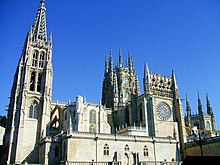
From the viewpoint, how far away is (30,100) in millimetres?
48406

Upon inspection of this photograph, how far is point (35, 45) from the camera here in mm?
55125

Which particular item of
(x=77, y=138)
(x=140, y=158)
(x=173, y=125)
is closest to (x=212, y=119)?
(x=173, y=125)

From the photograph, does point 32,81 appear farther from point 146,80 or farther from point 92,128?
point 146,80

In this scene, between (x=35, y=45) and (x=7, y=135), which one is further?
(x=35, y=45)

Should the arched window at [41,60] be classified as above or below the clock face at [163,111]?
above

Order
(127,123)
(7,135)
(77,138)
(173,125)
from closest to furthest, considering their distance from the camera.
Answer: (77,138) < (7,135) < (173,125) < (127,123)

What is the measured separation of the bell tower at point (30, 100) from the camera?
43.1 metres

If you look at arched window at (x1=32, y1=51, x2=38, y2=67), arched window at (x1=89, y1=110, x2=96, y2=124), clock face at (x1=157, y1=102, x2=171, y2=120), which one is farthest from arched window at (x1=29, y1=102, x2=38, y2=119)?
clock face at (x1=157, y1=102, x2=171, y2=120)

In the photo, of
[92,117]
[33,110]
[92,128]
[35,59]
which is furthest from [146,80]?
[35,59]

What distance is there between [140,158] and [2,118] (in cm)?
4190

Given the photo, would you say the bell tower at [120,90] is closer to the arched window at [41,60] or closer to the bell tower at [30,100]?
the bell tower at [30,100]

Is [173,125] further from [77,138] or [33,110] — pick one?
[33,110]

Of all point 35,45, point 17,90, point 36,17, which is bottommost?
point 17,90

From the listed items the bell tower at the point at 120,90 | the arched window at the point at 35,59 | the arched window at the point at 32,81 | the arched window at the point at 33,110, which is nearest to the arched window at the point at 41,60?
the arched window at the point at 35,59
